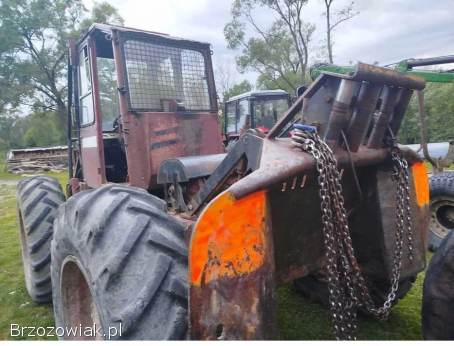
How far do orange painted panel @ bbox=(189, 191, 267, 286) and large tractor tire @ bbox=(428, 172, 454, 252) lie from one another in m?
4.12

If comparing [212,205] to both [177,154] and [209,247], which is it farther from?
[177,154]

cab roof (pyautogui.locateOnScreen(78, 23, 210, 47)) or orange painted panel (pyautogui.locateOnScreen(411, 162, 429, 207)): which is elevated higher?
cab roof (pyautogui.locateOnScreen(78, 23, 210, 47))

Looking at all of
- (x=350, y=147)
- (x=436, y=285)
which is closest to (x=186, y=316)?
(x=350, y=147)

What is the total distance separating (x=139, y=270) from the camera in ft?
5.70

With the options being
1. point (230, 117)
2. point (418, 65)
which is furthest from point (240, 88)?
point (418, 65)

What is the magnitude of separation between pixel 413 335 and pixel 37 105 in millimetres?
26455

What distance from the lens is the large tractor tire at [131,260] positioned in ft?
5.42

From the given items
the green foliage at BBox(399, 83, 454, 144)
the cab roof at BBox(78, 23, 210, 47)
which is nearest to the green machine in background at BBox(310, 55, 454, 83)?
the cab roof at BBox(78, 23, 210, 47)

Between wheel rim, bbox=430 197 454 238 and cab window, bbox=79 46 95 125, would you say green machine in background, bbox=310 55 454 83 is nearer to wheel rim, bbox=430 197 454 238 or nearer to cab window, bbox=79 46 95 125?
wheel rim, bbox=430 197 454 238

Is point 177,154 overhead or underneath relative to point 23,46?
underneath

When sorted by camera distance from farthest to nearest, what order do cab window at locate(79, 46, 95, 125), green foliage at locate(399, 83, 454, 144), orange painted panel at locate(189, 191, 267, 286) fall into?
green foliage at locate(399, 83, 454, 144), cab window at locate(79, 46, 95, 125), orange painted panel at locate(189, 191, 267, 286)

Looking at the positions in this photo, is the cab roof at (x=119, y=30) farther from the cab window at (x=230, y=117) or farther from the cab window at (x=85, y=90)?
the cab window at (x=230, y=117)

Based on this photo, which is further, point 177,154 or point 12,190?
point 12,190

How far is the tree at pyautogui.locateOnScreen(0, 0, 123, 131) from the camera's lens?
76.1 feet
